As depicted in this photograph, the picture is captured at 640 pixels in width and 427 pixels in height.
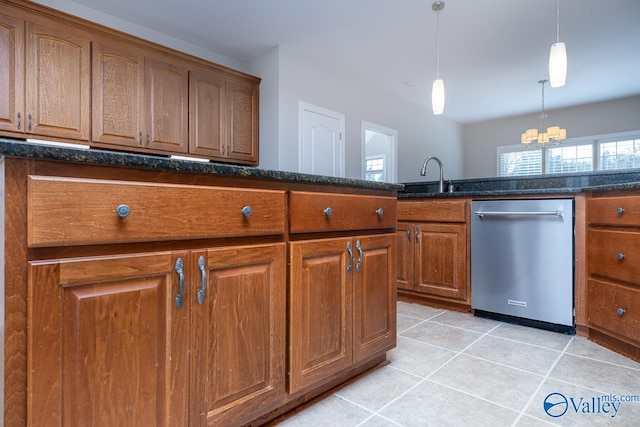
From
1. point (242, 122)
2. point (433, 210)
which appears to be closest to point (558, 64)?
point (433, 210)

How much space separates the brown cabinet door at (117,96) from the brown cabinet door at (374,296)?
2250mm

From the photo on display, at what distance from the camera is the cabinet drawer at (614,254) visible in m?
1.69

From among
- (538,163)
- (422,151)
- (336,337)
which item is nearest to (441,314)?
(336,337)

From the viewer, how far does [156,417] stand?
0.85 meters

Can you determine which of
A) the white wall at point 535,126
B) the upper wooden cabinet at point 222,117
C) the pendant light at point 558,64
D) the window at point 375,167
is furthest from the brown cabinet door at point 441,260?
the white wall at point 535,126

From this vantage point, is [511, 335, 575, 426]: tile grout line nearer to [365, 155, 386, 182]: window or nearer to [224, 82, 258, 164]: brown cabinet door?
[224, 82, 258, 164]: brown cabinet door

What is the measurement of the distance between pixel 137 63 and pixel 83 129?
0.71 m

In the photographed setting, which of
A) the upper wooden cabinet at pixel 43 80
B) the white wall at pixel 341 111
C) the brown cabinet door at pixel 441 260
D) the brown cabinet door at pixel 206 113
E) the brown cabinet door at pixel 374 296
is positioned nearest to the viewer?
the brown cabinet door at pixel 374 296

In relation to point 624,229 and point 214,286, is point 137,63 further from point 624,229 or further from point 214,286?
point 624,229

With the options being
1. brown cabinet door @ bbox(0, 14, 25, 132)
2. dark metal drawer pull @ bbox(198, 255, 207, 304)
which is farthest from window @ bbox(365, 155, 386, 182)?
dark metal drawer pull @ bbox(198, 255, 207, 304)

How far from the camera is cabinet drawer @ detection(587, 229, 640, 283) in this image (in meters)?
1.69

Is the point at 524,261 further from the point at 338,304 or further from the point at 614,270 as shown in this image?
the point at 338,304

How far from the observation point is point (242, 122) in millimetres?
3512

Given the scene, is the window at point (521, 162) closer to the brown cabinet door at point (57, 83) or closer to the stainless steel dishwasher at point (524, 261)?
the stainless steel dishwasher at point (524, 261)
